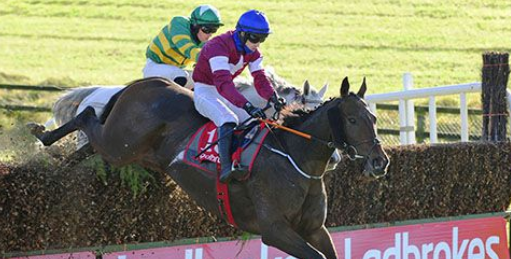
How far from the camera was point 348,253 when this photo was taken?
9.11 metres

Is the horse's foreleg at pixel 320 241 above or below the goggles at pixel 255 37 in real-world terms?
below

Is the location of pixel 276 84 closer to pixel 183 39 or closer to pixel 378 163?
pixel 183 39

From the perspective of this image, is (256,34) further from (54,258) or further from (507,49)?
(507,49)

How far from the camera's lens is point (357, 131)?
672cm

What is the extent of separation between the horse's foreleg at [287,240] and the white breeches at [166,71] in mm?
2328

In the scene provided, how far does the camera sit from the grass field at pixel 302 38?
22.8m

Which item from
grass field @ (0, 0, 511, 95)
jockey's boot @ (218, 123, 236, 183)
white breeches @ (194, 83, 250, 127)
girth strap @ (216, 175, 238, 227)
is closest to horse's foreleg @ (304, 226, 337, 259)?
girth strap @ (216, 175, 238, 227)

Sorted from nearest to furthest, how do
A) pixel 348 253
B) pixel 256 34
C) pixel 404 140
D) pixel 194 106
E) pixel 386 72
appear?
pixel 256 34 < pixel 194 106 < pixel 348 253 < pixel 404 140 < pixel 386 72

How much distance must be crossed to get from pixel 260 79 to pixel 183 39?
4.90 feet

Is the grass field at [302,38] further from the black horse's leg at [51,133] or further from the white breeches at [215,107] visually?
the white breeches at [215,107]

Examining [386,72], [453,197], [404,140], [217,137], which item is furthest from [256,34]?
[386,72]

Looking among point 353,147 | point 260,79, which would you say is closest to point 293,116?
point 260,79

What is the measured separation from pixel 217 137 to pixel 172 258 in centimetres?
131

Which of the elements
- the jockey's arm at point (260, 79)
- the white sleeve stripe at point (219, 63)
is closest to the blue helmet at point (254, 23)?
the white sleeve stripe at point (219, 63)
